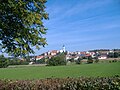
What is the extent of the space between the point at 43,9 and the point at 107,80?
→ 9.49m

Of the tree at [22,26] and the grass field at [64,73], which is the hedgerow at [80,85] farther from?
the grass field at [64,73]

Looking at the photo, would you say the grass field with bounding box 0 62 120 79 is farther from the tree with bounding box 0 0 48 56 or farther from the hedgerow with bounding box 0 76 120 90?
the hedgerow with bounding box 0 76 120 90

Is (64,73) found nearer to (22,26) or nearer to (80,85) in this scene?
(22,26)

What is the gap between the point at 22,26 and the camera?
1752cm

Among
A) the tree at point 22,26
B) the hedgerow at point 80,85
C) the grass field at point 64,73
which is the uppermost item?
the tree at point 22,26

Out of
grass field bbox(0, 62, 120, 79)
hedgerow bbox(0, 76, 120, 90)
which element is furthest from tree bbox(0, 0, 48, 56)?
grass field bbox(0, 62, 120, 79)

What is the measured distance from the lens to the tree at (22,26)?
658 inches

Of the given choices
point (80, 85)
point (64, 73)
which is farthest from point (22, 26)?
point (64, 73)

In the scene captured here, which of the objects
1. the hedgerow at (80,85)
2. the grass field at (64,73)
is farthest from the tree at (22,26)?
the grass field at (64,73)

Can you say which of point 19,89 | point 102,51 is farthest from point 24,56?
point 102,51

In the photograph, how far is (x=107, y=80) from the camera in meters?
10.5

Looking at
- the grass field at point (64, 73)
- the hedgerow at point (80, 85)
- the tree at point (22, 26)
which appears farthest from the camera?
the grass field at point (64, 73)

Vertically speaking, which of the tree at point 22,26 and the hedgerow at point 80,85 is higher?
the tree at point 22,26

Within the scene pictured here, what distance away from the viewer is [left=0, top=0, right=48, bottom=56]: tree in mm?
16711
